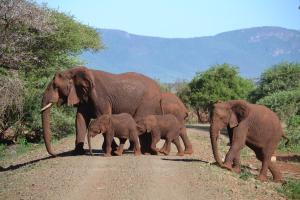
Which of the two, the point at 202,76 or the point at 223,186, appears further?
the point at 202,76

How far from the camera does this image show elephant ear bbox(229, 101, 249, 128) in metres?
18.0

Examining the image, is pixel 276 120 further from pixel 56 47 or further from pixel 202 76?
pixel 202 76

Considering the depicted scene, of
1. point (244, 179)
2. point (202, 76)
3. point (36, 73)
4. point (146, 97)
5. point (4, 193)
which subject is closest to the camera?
point (4, 193)

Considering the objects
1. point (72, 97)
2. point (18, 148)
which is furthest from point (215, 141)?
point (18, 148)

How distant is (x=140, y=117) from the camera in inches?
775

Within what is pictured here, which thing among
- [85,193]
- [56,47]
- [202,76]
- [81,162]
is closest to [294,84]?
[202,76]

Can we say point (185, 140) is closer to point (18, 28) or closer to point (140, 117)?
point (140, 117)

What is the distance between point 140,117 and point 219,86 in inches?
1616

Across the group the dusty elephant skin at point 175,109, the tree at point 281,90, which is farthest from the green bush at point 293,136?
the dusty elephant skin at point 175,109

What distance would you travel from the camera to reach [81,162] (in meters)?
17.2

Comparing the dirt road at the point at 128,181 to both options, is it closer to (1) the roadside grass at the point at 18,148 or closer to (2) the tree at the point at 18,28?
(1) the roadside grass at the point at 18,148

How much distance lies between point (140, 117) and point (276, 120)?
4.00 metres

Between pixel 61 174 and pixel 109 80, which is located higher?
pixel 109 80

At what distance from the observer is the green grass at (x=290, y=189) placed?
16547 mm
